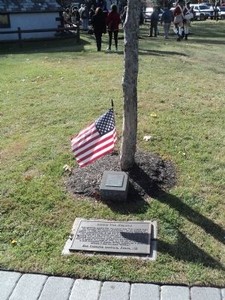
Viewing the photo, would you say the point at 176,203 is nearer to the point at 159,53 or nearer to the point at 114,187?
the point at 114,187

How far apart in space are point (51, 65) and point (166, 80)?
4.30m

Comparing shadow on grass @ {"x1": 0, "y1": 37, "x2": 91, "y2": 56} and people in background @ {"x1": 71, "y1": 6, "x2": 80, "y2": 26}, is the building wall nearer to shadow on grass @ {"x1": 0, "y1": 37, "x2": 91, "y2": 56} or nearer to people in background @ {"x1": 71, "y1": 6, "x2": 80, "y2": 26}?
shadow on grass @ {"x1": 0, "y1": 37, "x2": 91, "y2": 56}

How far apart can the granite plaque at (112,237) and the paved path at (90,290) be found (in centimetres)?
46

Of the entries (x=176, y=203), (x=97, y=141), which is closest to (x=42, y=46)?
(x=97, y=141)

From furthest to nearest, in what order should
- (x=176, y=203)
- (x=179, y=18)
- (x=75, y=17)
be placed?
(x=75, y=17) < (x=179, y=18) < (x=176, y=203)

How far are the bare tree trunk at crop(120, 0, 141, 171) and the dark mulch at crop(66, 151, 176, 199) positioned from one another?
8.0 inches

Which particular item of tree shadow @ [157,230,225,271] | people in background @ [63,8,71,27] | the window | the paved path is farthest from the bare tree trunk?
people in background @ [63,8,71,27]

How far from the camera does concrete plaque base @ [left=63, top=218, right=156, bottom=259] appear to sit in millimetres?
4164

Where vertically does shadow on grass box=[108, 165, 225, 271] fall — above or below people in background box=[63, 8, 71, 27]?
above

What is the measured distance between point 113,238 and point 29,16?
73.3 feet

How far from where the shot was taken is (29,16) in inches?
965

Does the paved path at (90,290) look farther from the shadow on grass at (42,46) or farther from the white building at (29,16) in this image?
the white building at (29,16)

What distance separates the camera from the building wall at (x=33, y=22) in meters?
24.1

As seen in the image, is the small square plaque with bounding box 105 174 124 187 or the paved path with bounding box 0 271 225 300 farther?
the small square plaque with bounding box 105 174 124 187
